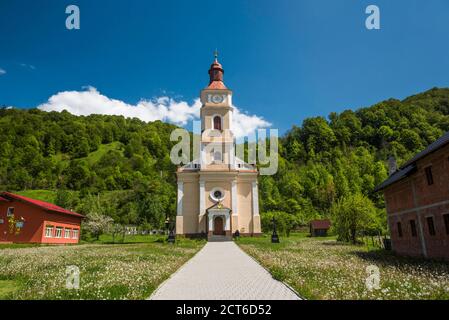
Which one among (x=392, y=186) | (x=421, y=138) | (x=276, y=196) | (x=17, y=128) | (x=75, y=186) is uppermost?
(x=17, y=128)

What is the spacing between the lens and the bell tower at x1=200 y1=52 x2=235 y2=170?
43.7 metres

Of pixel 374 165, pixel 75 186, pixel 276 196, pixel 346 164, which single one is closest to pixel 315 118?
pixel 346 164

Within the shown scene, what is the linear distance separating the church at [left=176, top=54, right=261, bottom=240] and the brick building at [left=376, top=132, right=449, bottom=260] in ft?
75.0

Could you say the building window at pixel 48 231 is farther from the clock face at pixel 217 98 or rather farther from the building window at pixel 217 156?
the clock face at pixel 217 98

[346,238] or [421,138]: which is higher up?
[421,138]

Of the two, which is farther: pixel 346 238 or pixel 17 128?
pixel 17 128

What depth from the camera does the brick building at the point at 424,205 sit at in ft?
46.0

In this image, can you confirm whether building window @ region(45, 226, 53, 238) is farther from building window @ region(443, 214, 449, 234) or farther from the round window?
building window @ region(443, 214, 449, 234)

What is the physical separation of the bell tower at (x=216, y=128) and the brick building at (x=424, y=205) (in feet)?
85.3

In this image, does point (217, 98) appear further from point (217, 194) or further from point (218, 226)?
point (218, 226)

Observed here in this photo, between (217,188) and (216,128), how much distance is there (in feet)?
31.2

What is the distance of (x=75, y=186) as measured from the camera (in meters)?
95.1
